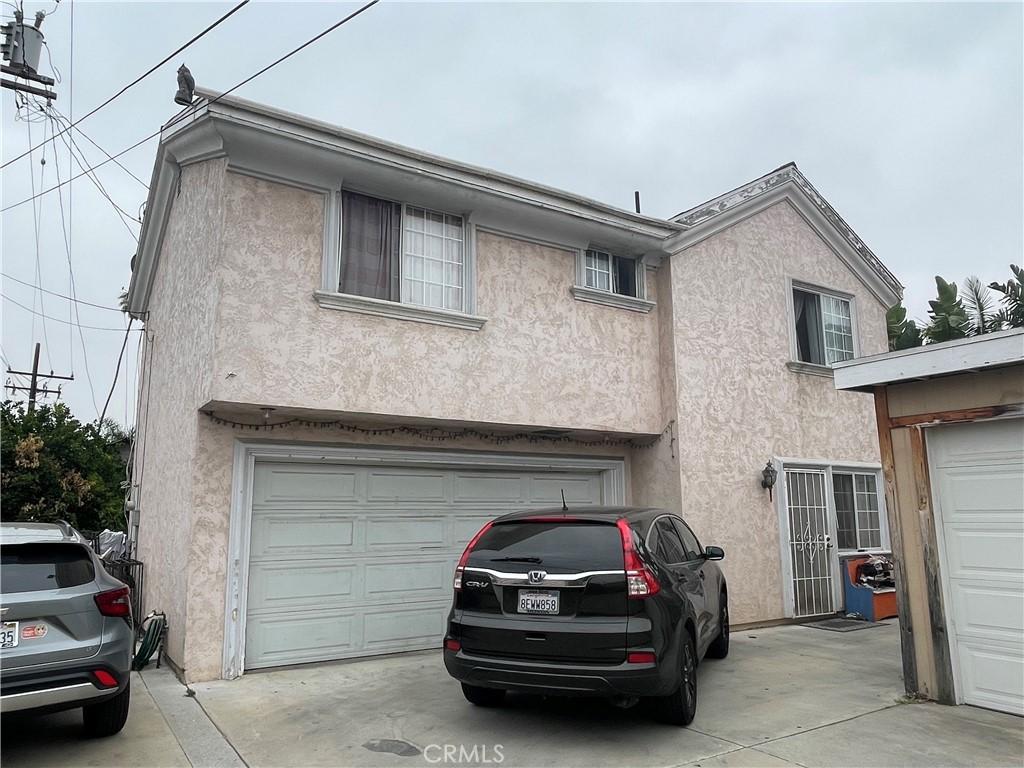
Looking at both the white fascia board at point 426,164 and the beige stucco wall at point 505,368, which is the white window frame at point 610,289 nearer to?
the beige stucco wall at point 505,368

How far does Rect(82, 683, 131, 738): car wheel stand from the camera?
5.16 meters

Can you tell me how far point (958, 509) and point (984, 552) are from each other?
0.39m

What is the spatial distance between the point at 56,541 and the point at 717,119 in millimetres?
10186

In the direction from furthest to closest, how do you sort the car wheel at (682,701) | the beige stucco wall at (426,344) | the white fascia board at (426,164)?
1. the beige stucco wall at (426,344)
2. the white fascia board at (426,164)
3. the car wheel at (682,701)

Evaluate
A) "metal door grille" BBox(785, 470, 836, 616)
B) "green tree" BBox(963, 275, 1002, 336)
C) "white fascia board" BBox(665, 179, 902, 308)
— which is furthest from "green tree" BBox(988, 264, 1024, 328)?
"metal door grille" BBox(785, 470, 836, 616)

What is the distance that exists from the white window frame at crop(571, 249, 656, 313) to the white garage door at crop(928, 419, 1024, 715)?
4.63 metres

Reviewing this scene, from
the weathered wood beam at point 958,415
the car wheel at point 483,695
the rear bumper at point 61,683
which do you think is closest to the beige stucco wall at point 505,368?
the rear bumper at point 61,683

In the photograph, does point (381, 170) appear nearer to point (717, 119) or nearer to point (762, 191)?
point (717, 119)

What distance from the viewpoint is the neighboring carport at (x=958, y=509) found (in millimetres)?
5746

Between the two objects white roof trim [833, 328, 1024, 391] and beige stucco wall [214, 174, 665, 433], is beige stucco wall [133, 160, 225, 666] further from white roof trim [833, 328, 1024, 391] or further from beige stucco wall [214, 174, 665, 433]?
white roof trim [833, 328, 1024, 391]

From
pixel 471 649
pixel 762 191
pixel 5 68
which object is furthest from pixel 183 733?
pixel 762 191

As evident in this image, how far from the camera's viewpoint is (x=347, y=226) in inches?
317

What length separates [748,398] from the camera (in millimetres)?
10750

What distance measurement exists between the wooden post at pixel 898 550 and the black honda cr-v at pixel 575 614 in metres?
2.13
